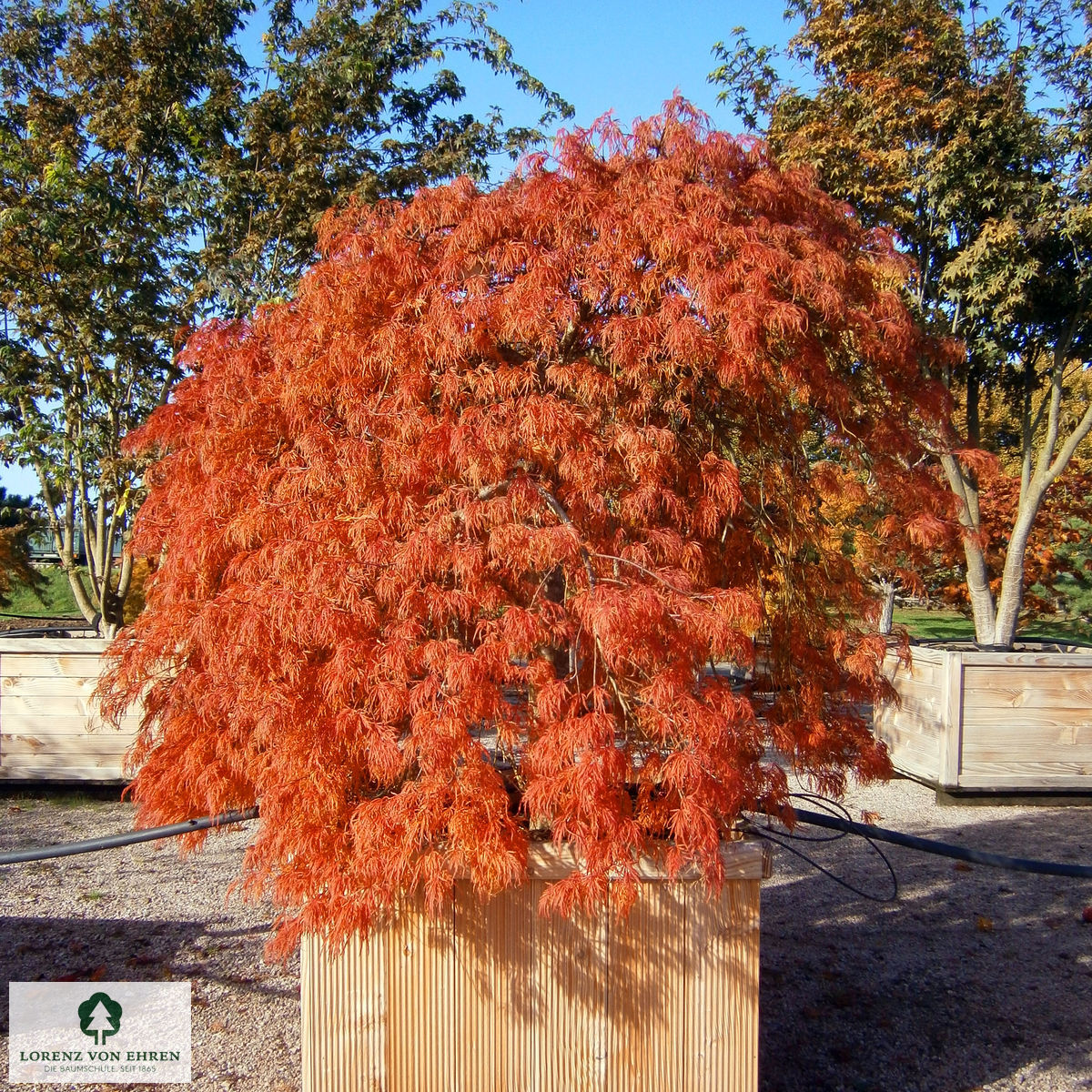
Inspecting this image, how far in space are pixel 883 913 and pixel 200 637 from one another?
13.0ft

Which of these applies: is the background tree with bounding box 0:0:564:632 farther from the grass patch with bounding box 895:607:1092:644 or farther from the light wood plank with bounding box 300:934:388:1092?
the grass patch with bounding box 895:607:1092:644

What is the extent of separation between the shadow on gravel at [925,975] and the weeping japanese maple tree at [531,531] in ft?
3.99

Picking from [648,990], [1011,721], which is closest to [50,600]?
[1011,721]

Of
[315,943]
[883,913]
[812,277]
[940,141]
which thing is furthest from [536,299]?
[940,141]

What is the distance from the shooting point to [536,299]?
2396mm

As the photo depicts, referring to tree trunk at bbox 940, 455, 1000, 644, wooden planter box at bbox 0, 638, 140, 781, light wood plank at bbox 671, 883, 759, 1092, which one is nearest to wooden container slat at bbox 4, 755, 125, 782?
wooden planter box at bbox 0, 638, 140, 781

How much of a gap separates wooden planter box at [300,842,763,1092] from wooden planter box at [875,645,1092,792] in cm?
448

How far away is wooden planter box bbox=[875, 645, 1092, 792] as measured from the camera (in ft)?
21.4

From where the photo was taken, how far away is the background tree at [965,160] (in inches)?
311

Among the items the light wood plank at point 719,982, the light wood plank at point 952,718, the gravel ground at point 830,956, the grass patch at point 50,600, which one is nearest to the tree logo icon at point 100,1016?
the gravel ground at point 830,956

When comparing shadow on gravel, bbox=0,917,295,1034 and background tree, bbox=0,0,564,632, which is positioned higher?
background tree, bbox=0,0,564,632

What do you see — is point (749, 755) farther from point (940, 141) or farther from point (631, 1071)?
point (940, 141)

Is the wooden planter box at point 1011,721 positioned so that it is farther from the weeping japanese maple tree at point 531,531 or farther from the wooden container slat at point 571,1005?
the wooden container slat at point 571,1005

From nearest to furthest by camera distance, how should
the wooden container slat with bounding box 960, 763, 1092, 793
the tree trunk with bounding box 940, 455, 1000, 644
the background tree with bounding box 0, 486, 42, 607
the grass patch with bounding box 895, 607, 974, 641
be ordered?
the wooden container slat with bounding box 960, 763, 1092, 793 → the tree trunk with bounding box 940, 455, 1000, 644 → the background tree with bounding box 0, 486, 42, 607 → the grass patch with bounding box 895, 607, 974, 641
